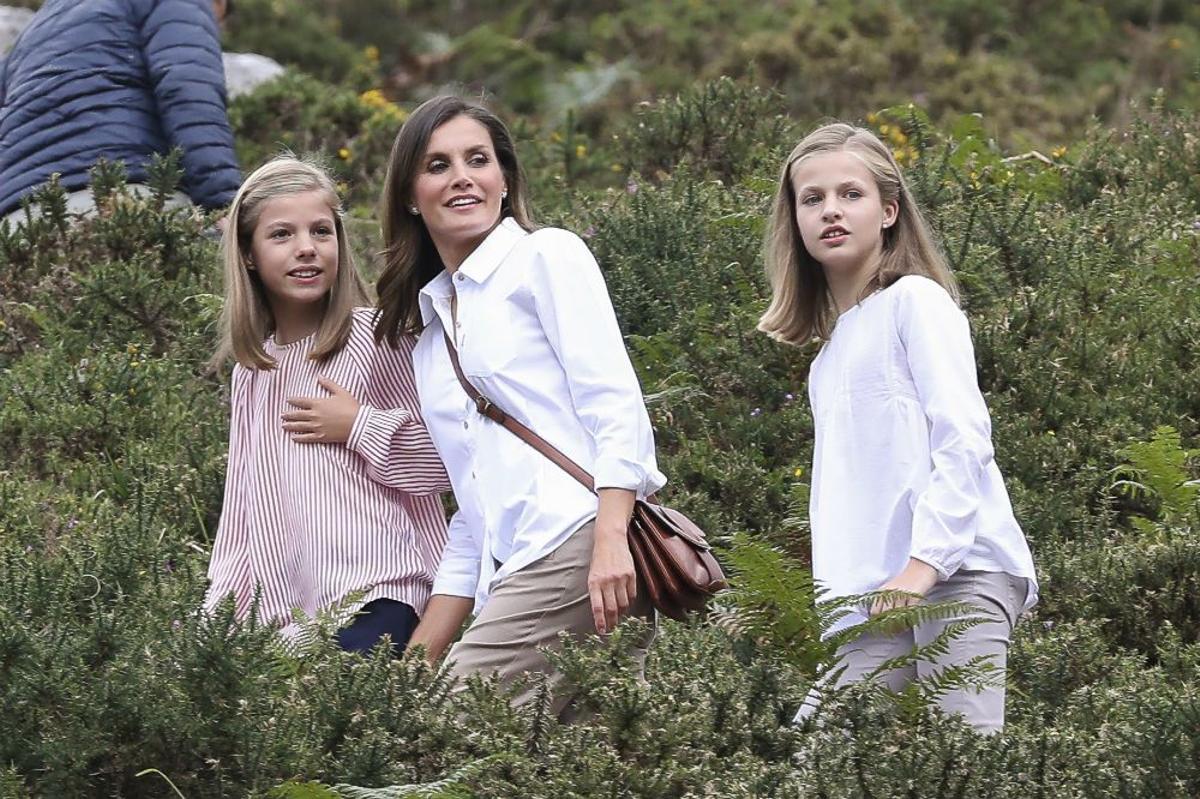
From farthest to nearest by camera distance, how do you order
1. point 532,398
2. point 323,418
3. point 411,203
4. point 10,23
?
point 10,23 → point 323,418 → point 411,203 → point 532,398

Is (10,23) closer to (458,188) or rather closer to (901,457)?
(458,188)

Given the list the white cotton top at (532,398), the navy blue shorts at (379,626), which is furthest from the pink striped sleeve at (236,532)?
the white cotton top at (532,398)

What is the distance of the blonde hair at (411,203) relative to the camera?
497 centimetres

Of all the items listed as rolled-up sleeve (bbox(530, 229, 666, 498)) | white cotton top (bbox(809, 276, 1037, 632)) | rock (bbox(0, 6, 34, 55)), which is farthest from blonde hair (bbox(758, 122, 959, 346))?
rock (bbox(0, 6, 34, 55))

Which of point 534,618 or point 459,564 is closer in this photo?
point 534,618

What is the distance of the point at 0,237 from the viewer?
27.3 ft

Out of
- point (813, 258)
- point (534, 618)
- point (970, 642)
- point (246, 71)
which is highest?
point (246, 71)

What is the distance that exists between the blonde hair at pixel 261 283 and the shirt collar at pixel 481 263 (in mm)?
444

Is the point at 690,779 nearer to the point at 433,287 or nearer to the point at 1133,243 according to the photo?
the point at 433,287

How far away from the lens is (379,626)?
5.02m

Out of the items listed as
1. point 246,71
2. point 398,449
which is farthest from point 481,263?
point 246,71

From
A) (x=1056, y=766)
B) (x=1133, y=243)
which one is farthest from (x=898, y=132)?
(x=1056, y=766)

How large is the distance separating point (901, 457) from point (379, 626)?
1467 millimetres

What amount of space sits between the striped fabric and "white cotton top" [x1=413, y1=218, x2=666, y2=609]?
258 mm
